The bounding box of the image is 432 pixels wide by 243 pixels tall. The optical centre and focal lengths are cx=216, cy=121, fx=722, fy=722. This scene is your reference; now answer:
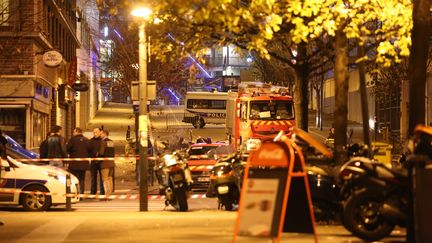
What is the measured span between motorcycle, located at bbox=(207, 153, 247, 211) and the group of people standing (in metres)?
4.95

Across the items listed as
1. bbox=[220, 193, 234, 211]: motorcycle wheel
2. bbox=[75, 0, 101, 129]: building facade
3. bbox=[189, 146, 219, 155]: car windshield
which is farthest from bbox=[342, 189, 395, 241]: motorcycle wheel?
bbox=[75, 0, 101, 129]: building facade

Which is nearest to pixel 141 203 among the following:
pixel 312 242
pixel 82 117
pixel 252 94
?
pixel 312 242

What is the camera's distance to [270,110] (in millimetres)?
28281

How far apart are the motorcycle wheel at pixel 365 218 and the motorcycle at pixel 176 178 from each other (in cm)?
548

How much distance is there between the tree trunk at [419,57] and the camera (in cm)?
1141

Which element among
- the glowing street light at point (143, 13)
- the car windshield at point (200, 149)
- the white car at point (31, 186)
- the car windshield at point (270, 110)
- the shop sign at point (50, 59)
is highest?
the shop sign at point (50, 59)

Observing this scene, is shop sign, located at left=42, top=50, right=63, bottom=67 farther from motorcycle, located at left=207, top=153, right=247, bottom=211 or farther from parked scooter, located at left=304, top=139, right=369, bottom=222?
parked scooter, located at left=304, top=139, right=369, bottom=222

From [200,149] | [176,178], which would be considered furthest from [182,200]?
[200,149]

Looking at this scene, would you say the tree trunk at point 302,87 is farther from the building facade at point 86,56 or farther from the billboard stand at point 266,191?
the building facade at point 86,56

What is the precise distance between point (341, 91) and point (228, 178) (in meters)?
2.95

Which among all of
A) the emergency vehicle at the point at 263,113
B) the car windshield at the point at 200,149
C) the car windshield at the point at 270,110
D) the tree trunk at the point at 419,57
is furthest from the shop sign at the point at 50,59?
the tree trunk at the point at 419,57

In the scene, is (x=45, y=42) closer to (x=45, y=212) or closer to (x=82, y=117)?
(x=45, y=212)

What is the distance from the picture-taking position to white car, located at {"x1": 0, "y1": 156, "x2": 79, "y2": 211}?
15547 millimetres

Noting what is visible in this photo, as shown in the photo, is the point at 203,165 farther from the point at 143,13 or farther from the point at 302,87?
the point at 143,13
